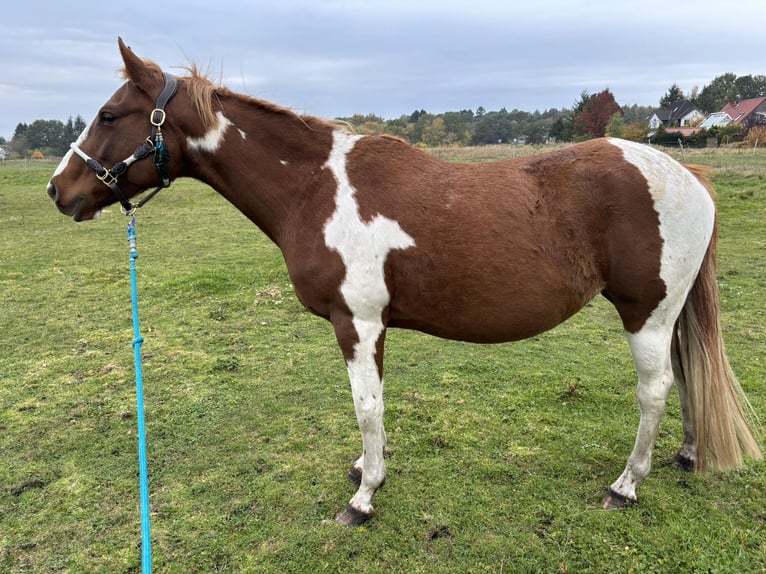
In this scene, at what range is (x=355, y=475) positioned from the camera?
2994mm

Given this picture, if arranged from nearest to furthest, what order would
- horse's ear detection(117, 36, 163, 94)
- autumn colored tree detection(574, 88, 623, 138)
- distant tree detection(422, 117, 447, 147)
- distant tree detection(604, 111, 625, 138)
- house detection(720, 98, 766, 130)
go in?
horse's ear detection(117, 36, 163, 94) → distant tree detection(422, 117, 447, 147) → distant tree detection(604, 111, 625, 138) → autumn colored tree detection(574, 88, 623, 138) → house detection(720, 98, 766, 130)

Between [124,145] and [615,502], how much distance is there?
10.8 ft

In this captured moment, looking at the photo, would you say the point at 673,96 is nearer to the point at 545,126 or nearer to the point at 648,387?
the point at 545,126

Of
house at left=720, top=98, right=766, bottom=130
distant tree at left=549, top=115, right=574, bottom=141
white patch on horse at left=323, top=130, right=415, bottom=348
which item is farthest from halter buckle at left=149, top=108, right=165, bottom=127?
house at left=720, top=98, right=766, bottom=130

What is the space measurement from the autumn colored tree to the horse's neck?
134ft

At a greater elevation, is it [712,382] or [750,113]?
[750,113]

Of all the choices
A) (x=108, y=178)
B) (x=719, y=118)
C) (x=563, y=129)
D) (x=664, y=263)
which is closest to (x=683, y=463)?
(x=664, y=263)

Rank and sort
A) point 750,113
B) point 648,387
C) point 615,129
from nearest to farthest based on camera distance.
Answer: point 648,387 → point 615,129 → point 750,113

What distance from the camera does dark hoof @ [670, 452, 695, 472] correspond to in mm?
2940

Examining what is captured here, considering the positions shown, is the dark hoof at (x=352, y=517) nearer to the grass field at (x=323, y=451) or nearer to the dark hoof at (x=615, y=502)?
the grass field at (x=323, y=451)

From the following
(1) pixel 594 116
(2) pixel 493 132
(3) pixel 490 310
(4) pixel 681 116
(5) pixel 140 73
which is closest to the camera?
(5) pixel 140 73

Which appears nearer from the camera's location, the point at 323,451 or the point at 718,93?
the point at 323,451

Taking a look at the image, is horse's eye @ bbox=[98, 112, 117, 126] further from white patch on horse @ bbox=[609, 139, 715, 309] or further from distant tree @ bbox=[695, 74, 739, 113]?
distant tree @ bbox=[695, 74, 739, 113]

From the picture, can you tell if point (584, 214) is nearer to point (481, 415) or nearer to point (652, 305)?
point (652, 305)
